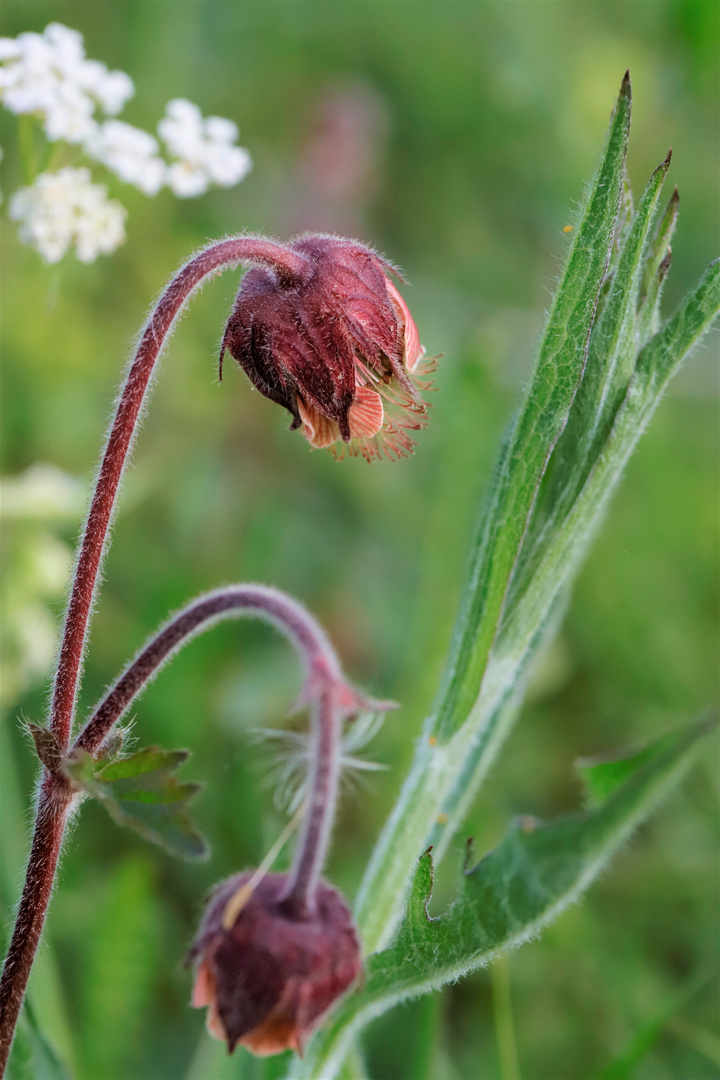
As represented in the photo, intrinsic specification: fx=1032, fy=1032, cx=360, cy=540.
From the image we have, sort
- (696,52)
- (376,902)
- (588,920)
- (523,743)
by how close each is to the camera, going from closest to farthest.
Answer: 1. (376,902)
2. (588,920)
3. (523,743)
4. (696,52)

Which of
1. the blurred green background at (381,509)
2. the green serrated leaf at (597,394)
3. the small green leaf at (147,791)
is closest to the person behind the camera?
the small green leaf at (147,791)

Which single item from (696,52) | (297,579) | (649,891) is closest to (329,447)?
(649,891)

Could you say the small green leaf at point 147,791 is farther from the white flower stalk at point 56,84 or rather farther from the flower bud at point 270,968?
the white flower stalk at point 56,84

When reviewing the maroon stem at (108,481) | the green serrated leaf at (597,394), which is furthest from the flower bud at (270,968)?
the green serrated leaf at (597,394)

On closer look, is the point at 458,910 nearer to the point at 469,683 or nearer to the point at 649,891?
the point at 469,683

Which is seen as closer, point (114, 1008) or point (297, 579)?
point (114, 1008)

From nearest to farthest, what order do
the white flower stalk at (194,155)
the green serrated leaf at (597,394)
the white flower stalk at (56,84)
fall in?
the green serrated leaf at (597,394)
the white flower stalk at (56,84)
the white flower stalk at (194,155)

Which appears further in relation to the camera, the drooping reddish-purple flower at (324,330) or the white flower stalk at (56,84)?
the white flower stalk at (56,84)
